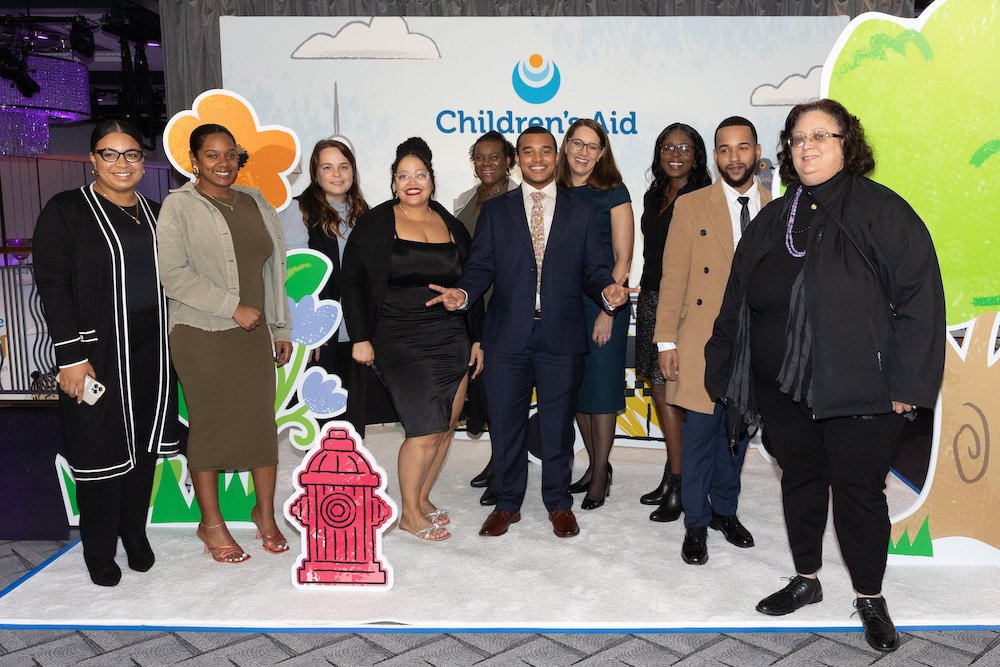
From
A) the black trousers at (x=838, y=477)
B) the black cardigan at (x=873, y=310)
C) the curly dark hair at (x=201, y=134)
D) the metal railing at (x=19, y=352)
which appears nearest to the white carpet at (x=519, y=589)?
the black trousers at (x=838, y=477)

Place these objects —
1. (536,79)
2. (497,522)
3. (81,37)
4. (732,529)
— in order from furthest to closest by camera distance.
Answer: (81,37) < (536,79) < (497,522) < (732,529)

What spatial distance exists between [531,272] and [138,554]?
79.8 inches

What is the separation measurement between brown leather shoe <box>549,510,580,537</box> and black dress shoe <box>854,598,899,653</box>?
1325mm

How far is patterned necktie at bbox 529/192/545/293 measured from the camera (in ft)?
11.9

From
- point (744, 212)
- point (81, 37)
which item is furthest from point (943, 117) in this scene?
point (81, 37)

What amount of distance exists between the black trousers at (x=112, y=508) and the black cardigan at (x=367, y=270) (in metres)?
1.03

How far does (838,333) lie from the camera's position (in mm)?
2559

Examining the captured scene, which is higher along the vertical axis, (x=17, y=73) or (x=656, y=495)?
(x=17, y=73)

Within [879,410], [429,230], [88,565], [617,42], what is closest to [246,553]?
[88,565]

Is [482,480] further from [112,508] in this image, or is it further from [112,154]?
[112,154]

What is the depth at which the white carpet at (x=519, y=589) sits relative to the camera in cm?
295

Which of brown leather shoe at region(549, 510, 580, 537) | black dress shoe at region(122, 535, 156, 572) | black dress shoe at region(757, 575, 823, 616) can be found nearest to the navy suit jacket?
brown leather shoe at region(549, 510, 580, 537)

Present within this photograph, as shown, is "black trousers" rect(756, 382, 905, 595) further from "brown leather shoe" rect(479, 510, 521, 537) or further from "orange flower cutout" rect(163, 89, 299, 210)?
"orange flower cutout" rect(163, 89, 299, 210)

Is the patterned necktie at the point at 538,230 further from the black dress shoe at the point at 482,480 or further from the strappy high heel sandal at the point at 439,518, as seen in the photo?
the black dress shoe at the point at 482,480
